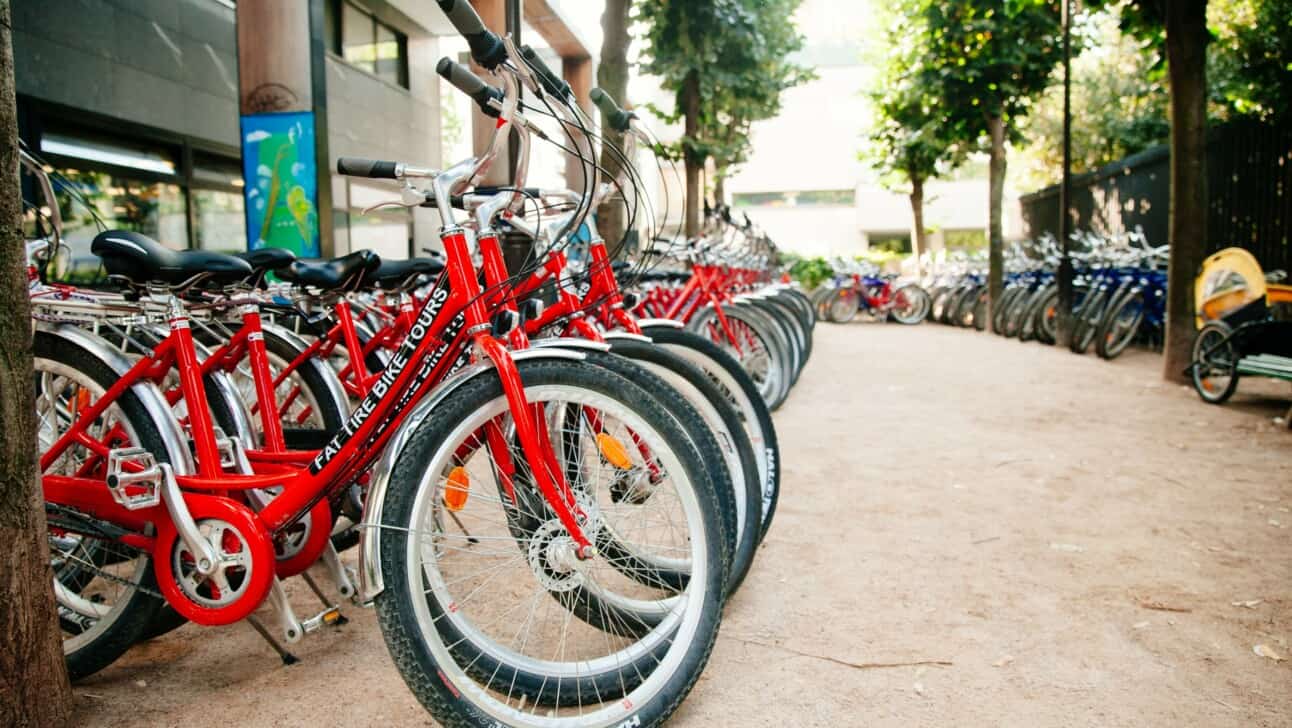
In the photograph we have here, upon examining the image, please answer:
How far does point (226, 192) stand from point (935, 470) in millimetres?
8901

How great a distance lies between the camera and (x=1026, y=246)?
16844 mm

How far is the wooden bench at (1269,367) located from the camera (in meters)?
5.54

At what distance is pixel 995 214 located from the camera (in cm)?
1422

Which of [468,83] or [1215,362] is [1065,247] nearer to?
[1215,362]

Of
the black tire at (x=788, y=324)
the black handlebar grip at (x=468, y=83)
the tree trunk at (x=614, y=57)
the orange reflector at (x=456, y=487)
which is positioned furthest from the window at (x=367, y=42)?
the orange reflector at (x=456, y=487)

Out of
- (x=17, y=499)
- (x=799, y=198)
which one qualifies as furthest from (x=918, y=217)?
(x=799, y=198)

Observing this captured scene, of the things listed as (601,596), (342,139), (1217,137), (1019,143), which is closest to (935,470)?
(601,596)

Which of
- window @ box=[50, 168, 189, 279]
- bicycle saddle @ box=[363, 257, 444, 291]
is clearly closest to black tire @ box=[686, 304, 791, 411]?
bicycle saddle @ box=[363, 257, 444, 291]

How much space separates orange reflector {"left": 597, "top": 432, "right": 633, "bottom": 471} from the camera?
2.19 meters

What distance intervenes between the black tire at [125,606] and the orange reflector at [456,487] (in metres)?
0.78

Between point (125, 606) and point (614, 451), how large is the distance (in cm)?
132

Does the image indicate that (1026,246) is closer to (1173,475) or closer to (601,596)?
(1173,475)

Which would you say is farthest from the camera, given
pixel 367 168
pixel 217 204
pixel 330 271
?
pixel 217 204

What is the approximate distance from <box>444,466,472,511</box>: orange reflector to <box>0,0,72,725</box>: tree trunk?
0.90 metres
